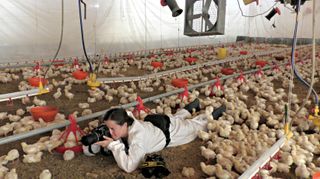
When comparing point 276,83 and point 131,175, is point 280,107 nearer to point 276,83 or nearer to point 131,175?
point 276,83

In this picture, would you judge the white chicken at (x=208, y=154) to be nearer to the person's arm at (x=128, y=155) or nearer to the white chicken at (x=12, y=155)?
the person's arm at (x=128, y=155)

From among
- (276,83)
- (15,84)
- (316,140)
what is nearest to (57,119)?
(15,84)

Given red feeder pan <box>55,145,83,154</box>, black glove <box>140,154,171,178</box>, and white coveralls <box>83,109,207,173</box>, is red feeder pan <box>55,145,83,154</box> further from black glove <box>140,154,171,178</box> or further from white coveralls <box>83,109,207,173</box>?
black glove <box>140,154,171,178</box>

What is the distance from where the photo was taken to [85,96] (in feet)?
6.83

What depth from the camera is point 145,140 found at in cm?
118

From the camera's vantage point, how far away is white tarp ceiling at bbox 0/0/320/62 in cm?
313

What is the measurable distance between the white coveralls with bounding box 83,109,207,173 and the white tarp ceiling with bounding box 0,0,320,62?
2338 mm

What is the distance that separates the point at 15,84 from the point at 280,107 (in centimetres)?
186

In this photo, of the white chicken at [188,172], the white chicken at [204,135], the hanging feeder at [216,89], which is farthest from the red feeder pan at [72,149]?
the hanging feeder at [216,89]

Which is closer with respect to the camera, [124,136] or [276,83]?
[124,136]

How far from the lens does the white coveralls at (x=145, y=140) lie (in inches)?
43.6

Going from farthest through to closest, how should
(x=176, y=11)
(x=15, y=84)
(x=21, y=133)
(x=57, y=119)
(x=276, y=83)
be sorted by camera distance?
(x=276, y=83)
(x=15, y=84)
(x=57, y=119)
(x=176, y=11)
(x=21, y=133)

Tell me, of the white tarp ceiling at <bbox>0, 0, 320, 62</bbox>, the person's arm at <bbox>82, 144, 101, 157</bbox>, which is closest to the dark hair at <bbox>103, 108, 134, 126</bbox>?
the person's arm at <bbox>82, 144, 101, 157</bbox>

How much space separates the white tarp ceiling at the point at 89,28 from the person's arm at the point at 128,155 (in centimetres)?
246
